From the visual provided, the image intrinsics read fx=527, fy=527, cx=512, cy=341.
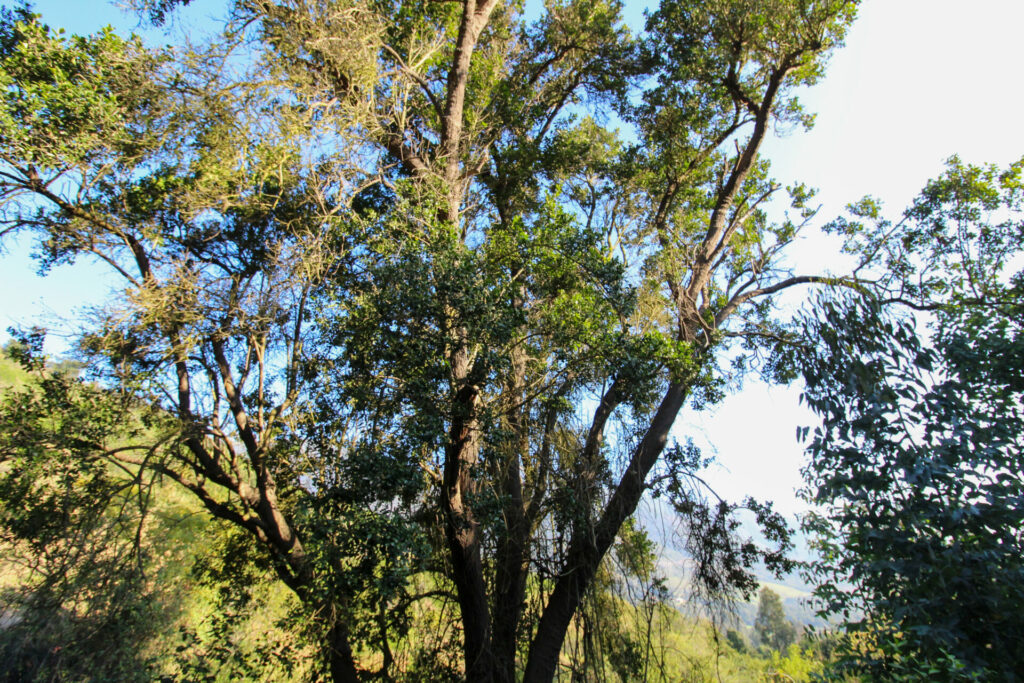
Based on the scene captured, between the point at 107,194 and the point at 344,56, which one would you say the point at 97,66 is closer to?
the point at 107,194

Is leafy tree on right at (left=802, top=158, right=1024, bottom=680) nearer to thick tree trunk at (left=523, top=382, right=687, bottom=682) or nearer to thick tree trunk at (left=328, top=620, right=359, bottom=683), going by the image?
thick tree trunk at (left=523, top=382, right=687, bottom=682)

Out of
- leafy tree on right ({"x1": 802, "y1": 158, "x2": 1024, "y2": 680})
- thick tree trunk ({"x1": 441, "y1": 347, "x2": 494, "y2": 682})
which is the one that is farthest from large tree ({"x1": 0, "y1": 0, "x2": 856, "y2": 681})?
leafy tree on right ({"x1": 802, "y1": 158, "x2": 1024, "y2": 680})

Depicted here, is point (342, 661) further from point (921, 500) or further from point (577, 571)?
point (921, 500)

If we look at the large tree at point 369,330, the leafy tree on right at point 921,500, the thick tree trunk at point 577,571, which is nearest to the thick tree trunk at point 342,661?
the large tree at point 369,330

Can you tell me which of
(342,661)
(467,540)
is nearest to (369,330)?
(467,540)

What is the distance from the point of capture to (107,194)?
6.01 metres

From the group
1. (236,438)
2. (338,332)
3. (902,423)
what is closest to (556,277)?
(338,332)

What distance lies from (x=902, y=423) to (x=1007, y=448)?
2.06ft

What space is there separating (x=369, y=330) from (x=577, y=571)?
363 cm

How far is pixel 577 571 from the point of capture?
611 cm

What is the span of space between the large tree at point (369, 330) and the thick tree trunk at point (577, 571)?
0.10ft

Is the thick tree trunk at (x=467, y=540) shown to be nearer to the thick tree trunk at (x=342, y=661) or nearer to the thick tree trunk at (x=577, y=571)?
the thick tree trunk at (x=577, y=571)

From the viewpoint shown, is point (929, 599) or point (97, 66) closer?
point (929, 599)

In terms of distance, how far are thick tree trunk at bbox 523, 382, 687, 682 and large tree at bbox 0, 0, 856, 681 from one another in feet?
0.10
